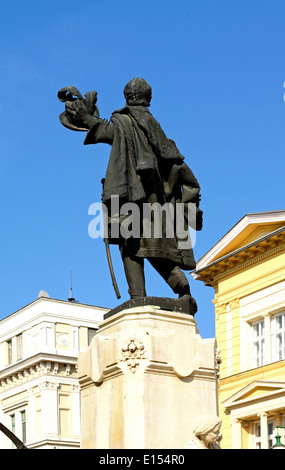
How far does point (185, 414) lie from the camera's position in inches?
383

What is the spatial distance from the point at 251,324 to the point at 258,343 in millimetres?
970

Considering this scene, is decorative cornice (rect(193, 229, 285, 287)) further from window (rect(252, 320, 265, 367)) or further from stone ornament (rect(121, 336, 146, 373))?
stone ornament (rect(121, 336, 146, 373))

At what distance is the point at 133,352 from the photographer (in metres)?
9.66

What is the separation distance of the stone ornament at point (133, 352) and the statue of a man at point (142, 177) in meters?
0.93

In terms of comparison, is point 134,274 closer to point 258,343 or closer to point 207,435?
point 207,435

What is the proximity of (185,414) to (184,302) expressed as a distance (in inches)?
47.4

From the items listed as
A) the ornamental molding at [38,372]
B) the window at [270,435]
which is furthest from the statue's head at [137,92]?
the ornamental molding at [38,372]

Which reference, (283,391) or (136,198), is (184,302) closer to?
(136,198)

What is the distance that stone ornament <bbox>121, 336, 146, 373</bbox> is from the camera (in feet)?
31.5

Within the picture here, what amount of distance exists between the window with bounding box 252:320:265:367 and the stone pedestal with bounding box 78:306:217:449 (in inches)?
1220

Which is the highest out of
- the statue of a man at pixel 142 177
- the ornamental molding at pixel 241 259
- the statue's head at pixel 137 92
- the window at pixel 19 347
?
the ornamental molding at pixel 241 259

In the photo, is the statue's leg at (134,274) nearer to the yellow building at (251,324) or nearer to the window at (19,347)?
the yellow building at (251,324)

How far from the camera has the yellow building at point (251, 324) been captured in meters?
39.2

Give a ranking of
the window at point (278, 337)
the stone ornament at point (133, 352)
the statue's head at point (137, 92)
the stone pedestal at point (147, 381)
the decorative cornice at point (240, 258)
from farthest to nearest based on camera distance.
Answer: the decorative cornice at point (240, 258) → the window at point (278, 337) → the statue's head at point (137, 92) → the stone ornament at point (133, 352) → the stone pedestal at point (147, 381)
